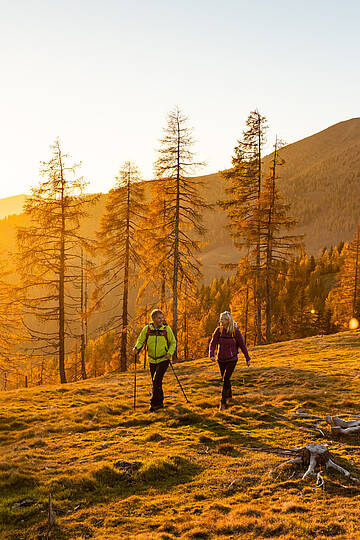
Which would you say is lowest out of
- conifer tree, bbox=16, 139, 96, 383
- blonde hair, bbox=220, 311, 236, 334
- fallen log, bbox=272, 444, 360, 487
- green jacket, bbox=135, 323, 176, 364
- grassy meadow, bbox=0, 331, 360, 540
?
grassy meadow, bbox=0, 331, 360, 540

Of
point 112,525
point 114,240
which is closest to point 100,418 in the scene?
point 112,525

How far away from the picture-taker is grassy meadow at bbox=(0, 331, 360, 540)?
14.7 feet

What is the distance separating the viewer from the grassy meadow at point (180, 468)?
4484 mm

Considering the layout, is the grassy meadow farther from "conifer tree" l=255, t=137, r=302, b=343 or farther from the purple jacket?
"conifer tree" l=255, t=137, r=302, b=343

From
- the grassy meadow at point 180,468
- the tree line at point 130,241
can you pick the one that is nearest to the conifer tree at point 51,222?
the tree line at point 130,241

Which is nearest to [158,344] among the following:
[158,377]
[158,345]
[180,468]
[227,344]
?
[158,345]

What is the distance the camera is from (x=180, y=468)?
247 inches

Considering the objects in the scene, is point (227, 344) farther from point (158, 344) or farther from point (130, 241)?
point (130, 241)

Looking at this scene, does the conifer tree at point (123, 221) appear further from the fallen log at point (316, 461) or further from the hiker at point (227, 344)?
the fallen log at point (316, 461)

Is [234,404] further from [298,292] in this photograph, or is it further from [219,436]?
[298,292]

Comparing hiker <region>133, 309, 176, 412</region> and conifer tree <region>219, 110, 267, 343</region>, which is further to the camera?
conifer tree <region>219, 110, 267, 343</region>

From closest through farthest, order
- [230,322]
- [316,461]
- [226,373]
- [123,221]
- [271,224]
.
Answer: [316,461] < [230,322] < [226,373] < [123,221] < [271,224]

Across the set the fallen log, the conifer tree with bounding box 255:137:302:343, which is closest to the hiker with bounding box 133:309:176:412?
the fallen log

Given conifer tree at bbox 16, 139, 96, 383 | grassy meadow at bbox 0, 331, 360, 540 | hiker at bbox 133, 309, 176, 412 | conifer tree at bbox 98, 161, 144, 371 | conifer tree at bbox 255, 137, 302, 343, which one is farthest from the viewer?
conifer tree at bbox 255, 137, 302, 343
